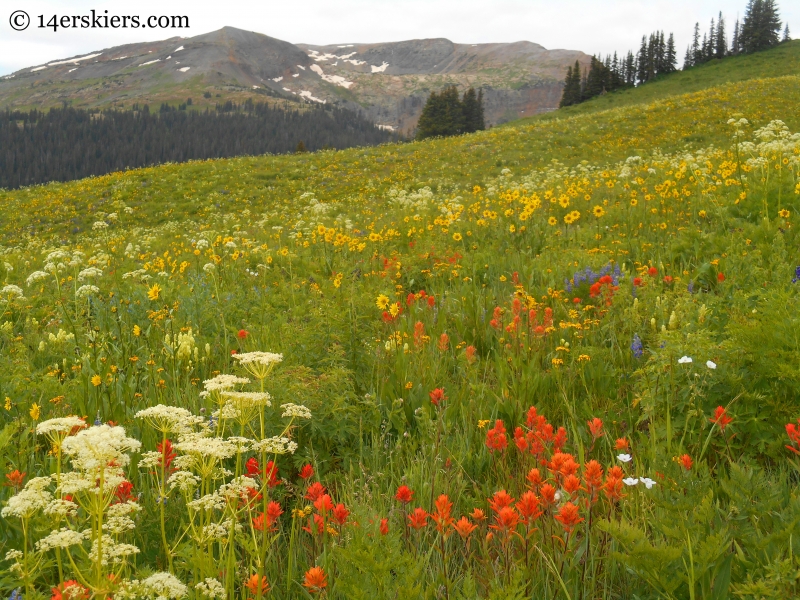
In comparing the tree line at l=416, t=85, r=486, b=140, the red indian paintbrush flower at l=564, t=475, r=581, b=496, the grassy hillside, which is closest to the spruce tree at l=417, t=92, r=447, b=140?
the tree line at l=416, t=85, r=486, b=140

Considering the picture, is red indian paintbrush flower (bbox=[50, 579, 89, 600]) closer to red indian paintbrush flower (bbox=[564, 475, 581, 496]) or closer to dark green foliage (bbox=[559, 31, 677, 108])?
red indian paintbrush flower (bbox=[564, 475, 581, 496])

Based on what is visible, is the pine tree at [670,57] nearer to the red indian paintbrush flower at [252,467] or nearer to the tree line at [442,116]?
the tree line at [442,116]

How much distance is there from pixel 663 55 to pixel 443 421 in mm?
98774

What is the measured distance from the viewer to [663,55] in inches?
3292

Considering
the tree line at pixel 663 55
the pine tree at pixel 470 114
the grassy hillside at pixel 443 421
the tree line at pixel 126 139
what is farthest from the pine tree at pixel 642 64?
the grassy hillside at pixel 443 421

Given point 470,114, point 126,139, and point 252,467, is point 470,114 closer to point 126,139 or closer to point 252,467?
point 252,467

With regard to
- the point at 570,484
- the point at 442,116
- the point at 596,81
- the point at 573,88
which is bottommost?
the point at 570,484

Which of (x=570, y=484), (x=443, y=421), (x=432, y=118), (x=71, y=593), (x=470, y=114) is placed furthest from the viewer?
(x=470, y=114)

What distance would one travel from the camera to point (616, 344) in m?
3.70

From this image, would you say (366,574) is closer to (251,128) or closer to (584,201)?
(584,201)

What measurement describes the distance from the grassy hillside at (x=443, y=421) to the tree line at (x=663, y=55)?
79778 millimetres

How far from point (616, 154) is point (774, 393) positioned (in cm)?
2334

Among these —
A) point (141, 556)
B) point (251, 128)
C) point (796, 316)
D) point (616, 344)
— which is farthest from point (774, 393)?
point (251, 128)

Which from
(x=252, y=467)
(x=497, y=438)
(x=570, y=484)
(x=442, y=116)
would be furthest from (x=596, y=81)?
(x=570, y=484)
